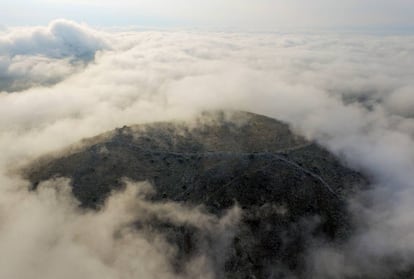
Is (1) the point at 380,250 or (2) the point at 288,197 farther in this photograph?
(2) the point at 288,197

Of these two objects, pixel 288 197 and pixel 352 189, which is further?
pixel 352 189

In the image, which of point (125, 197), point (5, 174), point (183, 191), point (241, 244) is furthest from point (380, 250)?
point (5, 174)

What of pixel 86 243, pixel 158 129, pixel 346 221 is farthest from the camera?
pixel 158 129

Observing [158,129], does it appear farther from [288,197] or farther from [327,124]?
[327,124]

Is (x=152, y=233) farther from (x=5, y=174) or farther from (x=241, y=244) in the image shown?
(x=5, y=174)

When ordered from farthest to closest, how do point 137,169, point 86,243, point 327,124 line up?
1. point 327,124
2. point 137,169
3. point 86,243

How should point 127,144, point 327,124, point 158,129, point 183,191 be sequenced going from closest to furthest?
1. point 183,191
2. point 127,144
3. point 158,129
4. point 327,124

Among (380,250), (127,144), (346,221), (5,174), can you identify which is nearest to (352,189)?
(346,221)
